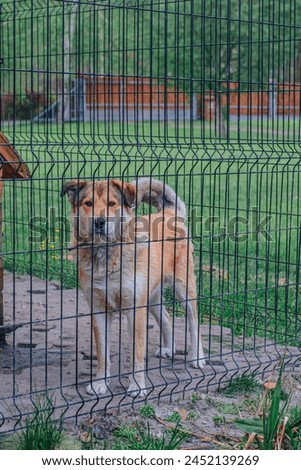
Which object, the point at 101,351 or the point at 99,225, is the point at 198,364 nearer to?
the point at 101,351

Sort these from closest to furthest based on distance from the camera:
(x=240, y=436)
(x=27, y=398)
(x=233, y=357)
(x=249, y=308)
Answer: (x=240, y=436) < (x=27, y=398) < (x=233, y=357) < (x=249, y=308)

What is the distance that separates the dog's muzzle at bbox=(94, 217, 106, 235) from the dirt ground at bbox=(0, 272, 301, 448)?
569mm

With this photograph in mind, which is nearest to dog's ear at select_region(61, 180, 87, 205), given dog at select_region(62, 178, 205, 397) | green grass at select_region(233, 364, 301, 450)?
dog at select_region(62, 178, 205, 397)

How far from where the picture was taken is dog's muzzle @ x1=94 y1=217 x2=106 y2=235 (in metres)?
5.22

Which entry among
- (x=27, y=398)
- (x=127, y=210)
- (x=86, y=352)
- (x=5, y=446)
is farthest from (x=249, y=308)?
(x=5, y=446)

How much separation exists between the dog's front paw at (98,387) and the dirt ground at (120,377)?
0.19 feet

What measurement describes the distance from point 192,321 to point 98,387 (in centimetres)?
116

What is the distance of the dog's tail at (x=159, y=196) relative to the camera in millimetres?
6184

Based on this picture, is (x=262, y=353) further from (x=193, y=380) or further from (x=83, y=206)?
(x=83, y=206)

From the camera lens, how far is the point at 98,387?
5.25m

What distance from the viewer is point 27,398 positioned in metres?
4.98

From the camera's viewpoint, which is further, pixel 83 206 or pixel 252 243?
pixel 252 243

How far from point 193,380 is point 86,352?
3.29 feet

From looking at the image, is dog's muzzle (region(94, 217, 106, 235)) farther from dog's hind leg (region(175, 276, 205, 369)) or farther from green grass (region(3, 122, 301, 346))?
dog's hind leg (region(175, 276, 205, 369))
